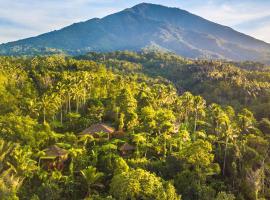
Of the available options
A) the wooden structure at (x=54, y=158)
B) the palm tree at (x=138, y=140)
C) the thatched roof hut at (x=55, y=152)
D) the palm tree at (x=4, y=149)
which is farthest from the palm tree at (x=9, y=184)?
the palm tree at (x=138, y=140)

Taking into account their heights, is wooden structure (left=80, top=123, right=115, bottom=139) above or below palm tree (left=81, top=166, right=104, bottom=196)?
above

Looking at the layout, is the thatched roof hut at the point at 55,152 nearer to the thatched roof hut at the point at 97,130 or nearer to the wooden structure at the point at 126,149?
the wooden structure at the point at 126,149

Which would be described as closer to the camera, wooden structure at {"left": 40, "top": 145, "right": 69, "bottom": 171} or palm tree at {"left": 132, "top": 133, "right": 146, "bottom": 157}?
wooden structure at {"left": 40, "top": 145, "right": 69, "bottom": 171}

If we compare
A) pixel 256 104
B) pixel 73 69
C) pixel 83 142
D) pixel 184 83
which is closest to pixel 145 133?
pixel 83 142

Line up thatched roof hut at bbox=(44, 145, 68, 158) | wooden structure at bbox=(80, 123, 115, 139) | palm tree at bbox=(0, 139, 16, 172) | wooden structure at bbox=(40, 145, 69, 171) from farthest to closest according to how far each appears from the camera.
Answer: wooden structure at bbox=(80, 123, 115, 139)
thatched roof hut at bbox=(44, 145, 68, 158)
wooden structure at bbox=(40, 145, 69, 171)
palm tree at bbox=(0, 139, 16, 172)

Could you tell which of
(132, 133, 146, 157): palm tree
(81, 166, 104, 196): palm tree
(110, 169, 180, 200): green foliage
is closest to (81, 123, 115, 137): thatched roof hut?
(132, 133, 146, 157): palm tree

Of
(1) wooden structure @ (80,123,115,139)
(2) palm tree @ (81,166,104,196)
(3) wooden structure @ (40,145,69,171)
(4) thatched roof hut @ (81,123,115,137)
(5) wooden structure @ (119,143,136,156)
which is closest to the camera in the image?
(2) palm tree @ (81,166,104,196)

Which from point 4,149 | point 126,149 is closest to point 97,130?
point 126,149

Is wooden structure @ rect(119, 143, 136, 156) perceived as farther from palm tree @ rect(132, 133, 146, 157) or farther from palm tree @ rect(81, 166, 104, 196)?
palm tree @ rect(81, 166, 104, 196)
